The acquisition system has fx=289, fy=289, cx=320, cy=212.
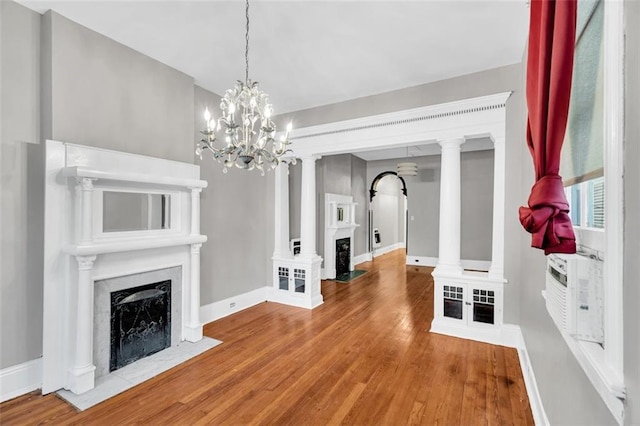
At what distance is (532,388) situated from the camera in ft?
7.38

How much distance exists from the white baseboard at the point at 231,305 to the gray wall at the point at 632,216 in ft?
12.7

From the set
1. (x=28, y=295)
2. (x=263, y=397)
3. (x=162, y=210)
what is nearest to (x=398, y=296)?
(x=263, y=397)

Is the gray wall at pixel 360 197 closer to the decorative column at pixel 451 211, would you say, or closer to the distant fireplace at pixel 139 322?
the decorative column at pixel 451 211

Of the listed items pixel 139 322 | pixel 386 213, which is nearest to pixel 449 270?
pixel 139 322

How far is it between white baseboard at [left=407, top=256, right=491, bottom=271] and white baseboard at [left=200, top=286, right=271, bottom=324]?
15.5 ft

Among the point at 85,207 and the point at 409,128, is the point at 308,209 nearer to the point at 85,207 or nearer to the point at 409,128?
the point at 409,128

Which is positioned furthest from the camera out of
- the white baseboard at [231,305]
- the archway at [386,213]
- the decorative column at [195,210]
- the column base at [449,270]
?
the archway at [386,213]

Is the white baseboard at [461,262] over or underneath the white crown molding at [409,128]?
underneath

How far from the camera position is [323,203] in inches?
248

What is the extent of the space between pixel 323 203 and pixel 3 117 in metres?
4.81

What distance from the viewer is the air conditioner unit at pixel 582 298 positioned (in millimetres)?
1111

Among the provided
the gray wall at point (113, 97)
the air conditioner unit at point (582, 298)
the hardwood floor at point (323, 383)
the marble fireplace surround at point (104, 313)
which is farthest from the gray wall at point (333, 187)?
the air conditioner unit at point (582, 298)

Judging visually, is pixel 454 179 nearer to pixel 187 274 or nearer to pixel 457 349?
pixel 457 349

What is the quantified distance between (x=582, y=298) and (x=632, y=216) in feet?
1.38
